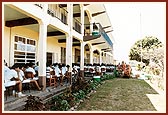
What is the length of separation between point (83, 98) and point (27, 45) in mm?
5352

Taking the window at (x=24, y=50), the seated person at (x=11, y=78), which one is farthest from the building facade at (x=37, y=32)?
the seated person at (x=11, y=78)

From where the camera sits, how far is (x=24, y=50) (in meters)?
11.7

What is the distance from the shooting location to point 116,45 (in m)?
42.5

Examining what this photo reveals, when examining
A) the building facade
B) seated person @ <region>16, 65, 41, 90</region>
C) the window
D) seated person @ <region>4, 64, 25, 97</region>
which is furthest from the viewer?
the window

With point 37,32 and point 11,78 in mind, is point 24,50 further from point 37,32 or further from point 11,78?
point 11,78

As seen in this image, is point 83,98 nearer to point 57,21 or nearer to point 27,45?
point 57,21

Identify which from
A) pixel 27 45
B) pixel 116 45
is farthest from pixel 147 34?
pixel 27 45

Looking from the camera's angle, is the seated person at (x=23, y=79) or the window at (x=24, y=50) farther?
the window at (x=24, y=50)

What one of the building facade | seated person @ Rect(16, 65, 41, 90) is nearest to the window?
the building facade

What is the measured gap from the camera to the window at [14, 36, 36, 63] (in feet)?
35.7

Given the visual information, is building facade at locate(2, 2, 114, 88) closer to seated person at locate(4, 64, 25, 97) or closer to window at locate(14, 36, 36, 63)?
window at locate(14, 36, 36, 63)

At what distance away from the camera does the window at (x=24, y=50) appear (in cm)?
1089

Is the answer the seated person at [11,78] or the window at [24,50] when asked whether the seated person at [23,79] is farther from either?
the window at [24,50]

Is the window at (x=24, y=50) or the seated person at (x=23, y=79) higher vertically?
the window at (x=24, y=50)
